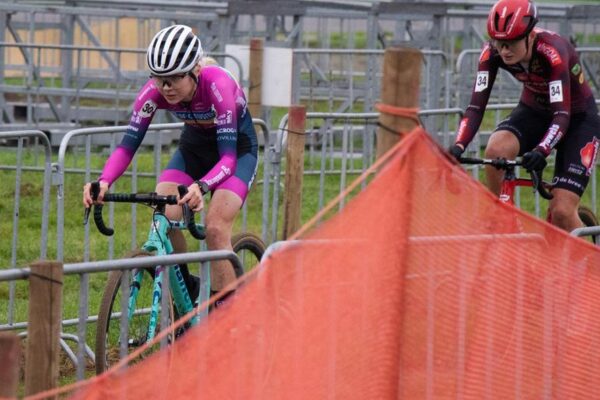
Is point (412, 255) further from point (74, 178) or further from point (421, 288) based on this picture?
point (74, 178)

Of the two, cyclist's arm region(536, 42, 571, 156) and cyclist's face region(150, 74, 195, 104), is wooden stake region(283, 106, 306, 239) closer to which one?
cyclist's face region(150, 74, 195, 104)

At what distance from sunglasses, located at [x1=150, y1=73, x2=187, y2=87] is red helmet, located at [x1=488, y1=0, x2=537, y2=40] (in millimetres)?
1901

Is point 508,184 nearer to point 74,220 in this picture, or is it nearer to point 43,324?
point 43,324

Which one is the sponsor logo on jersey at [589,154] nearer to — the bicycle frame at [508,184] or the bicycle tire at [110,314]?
the bicycle frame at [508,184]

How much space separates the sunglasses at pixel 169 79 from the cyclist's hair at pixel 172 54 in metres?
0.04

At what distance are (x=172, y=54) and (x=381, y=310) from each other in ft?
9.60

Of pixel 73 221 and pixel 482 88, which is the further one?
pixel 73 221

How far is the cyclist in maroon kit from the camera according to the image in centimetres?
820

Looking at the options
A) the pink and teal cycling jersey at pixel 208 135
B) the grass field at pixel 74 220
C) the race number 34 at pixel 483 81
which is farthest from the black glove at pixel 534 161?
the grass field at pixel 74 220

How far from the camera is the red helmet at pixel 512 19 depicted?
816cm

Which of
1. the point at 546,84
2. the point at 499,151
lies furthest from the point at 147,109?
the point at 546,84

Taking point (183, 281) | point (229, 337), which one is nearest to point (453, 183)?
point (229, 337)

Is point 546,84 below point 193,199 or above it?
above

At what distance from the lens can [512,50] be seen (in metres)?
8.31
